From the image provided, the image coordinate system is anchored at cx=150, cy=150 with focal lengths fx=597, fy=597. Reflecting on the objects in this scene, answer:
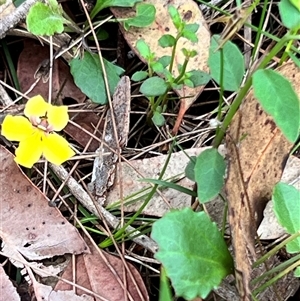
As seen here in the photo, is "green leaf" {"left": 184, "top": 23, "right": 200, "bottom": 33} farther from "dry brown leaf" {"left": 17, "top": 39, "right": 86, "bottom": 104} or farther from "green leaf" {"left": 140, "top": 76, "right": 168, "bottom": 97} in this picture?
"dry brown leaf" {"left": 17, "top": 39, "right": 86, "bottom": 104}

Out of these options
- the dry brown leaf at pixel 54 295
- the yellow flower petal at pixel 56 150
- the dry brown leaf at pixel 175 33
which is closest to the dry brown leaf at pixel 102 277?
the dry brown leaf at pixel 54 295

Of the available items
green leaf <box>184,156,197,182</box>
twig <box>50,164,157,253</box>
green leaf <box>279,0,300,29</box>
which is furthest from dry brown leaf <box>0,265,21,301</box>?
green leaf <box>279,0,300,29</box>

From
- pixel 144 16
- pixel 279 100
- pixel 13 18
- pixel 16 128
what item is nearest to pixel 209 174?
pixel 279 100

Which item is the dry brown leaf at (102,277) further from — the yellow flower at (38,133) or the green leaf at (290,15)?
the green leaf at (290,15)

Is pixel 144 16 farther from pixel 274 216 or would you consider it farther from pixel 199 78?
pixel 274 216

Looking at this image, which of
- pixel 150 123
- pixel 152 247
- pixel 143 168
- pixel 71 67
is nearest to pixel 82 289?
pixel 152 247
